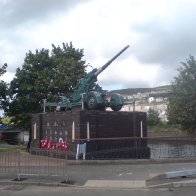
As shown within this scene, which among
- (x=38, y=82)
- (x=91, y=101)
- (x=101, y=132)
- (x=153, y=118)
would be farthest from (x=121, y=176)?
(x=153, y=118)

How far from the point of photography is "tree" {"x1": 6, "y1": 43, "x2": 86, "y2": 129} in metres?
36.3

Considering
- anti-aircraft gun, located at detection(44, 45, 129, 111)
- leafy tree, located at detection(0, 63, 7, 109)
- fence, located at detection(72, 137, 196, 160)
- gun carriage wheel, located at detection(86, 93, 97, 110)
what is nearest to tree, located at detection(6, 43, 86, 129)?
leafy tree, located at detection(0, 63, 7, 109)

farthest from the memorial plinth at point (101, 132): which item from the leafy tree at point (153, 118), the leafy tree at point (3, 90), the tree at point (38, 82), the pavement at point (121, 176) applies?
the leafy tree at point (153, 118)

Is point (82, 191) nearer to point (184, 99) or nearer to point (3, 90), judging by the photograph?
point (184, 99)

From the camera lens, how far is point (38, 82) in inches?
1425

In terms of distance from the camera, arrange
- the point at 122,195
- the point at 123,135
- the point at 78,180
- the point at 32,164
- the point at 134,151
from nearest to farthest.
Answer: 1. the point at 122,195
2. the point at 78,180
3. the point at 32,164
4. the point at 134,151
5. the point at 123,135

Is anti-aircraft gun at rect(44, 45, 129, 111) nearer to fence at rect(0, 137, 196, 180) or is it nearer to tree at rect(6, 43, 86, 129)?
fence at rect(0, 137, 196, 180)

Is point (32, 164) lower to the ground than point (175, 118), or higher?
lower

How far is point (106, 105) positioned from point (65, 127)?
9.29ft

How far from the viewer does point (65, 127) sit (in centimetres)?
2545

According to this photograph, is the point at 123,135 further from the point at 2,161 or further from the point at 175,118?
the point at 2,161

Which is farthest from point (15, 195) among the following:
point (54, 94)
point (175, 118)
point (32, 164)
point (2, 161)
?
point (54, 94)

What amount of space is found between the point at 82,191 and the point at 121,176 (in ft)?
10.0

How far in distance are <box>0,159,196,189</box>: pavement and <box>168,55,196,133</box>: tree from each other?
276 cm
